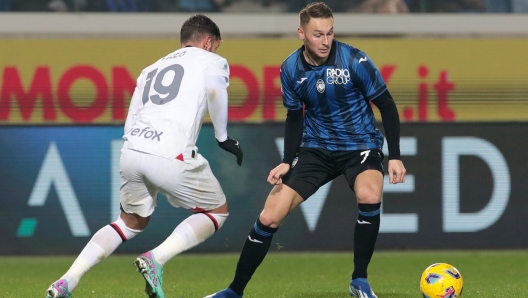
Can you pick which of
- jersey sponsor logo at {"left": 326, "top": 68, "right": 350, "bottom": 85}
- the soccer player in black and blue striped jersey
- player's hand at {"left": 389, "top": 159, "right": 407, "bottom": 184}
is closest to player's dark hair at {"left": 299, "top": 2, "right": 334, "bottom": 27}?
the soccer player in black and blue striped jersey

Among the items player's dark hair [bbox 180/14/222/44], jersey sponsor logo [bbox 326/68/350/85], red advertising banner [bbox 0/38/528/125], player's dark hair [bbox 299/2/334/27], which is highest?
player's dark hair [bbox 299/2/334/27]

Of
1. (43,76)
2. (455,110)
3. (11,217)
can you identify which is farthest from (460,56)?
(11,217)

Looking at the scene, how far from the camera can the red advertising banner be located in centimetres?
1090

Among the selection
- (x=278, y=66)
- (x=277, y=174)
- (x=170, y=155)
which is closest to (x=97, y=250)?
(x=170, y=155)

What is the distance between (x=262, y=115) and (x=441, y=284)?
5.46 meters

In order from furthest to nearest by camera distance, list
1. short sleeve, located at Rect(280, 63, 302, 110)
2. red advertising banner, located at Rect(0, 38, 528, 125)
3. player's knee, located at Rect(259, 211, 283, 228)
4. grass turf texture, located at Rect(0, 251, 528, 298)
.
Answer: red advertising banner, located at Rect(0, 38, 528, 125)
grass turf texture, located at Rect(0, 251, 528, 298)
short sleeve, located at Rect(280, 63, 302, 110)
player's knee, located at Rect(259, 211, 283, 228)

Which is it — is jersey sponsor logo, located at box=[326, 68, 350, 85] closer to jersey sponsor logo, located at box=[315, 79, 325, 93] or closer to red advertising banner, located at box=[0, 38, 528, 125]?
jersey sponsor logo, located at box=[315, 79, 325, 93]

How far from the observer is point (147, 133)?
507cm

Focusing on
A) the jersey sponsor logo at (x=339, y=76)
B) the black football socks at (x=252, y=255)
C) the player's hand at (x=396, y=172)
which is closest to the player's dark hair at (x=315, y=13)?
the jersey sponsor logo at (x=339, y=76)

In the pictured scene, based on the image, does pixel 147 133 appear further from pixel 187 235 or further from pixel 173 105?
pixel 187 235

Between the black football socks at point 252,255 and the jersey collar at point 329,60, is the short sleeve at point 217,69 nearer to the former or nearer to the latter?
the jersey collar at point 329,60

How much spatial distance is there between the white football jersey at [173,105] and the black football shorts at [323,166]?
767 mm

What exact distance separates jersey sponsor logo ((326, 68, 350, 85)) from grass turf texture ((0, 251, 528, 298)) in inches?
57.8

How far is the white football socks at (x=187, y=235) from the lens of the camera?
5035 millimetres
